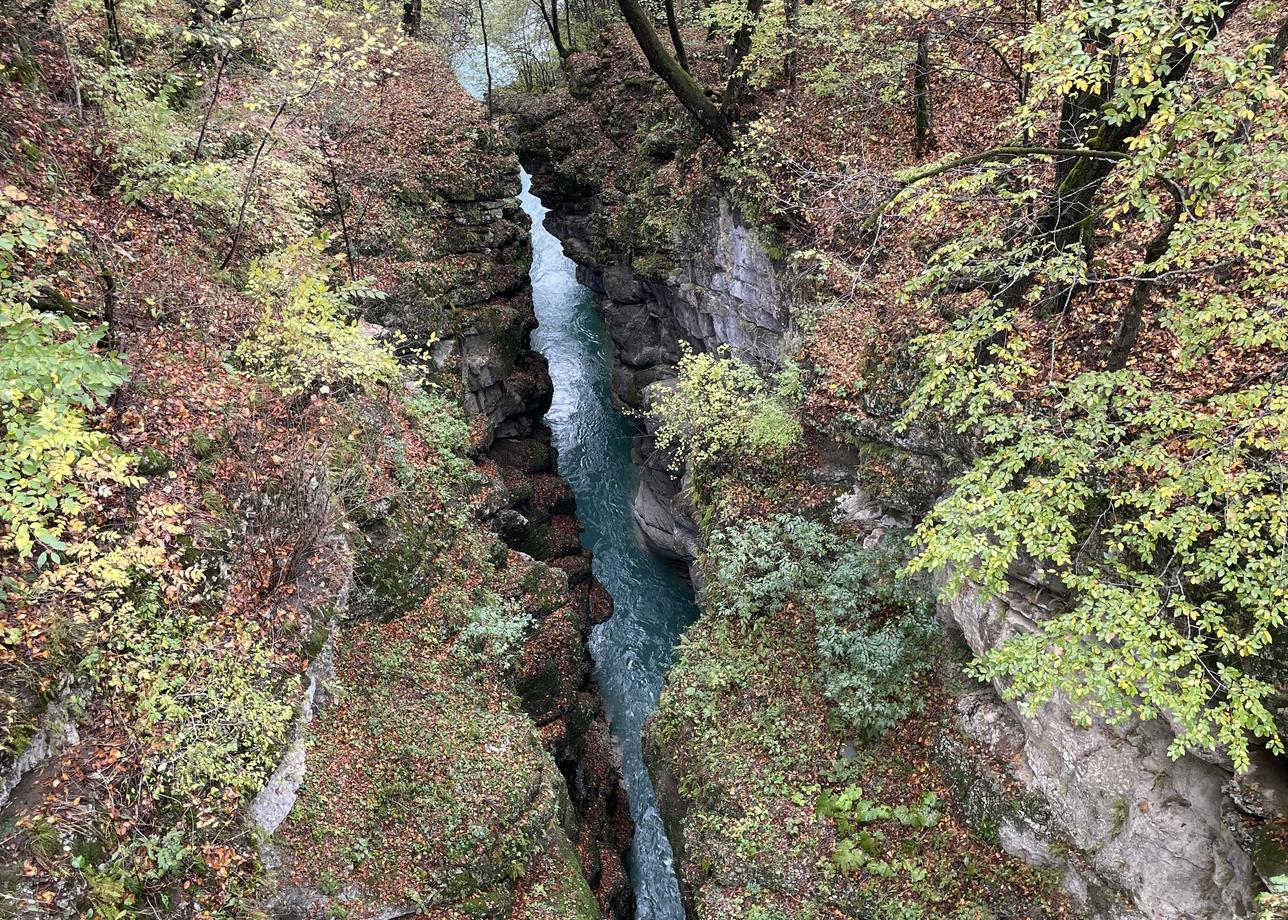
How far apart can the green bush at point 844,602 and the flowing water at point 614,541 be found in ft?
21.1

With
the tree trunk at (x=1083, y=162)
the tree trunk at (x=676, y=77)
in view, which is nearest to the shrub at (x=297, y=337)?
the tree trunk at (x=1083, y=162)

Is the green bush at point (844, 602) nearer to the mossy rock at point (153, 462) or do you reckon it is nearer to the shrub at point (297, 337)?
Answer: the shrub at point (297, 337)

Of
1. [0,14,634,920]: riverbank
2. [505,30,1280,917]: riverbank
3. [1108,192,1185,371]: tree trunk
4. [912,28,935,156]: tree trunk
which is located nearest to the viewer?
[0,14,634,920]: riverbank

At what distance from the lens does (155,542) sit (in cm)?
656

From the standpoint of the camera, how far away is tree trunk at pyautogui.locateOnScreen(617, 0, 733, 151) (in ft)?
47.1

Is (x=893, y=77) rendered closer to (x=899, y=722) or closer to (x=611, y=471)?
(x=899, y=722)

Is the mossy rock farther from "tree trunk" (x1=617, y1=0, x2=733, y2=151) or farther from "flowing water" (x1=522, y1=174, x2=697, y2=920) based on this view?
"flowing water" (x1=522, y1=174, x2=697, y2=920)

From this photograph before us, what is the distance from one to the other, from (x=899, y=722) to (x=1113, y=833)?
3.09 metres

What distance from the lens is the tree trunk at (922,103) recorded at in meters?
12.6

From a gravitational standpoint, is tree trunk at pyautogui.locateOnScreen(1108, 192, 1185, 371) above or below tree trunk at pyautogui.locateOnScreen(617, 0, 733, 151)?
below

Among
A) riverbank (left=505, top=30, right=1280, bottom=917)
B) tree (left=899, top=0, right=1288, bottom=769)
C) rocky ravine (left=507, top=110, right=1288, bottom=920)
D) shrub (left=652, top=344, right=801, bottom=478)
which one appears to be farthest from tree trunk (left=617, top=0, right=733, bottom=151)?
tree (left=899, top=0, right=1288, bottom=769)

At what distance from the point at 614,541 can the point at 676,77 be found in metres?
14.8

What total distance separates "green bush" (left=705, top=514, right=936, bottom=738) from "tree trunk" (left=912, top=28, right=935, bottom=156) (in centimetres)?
814

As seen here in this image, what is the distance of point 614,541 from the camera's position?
78.9 feet
